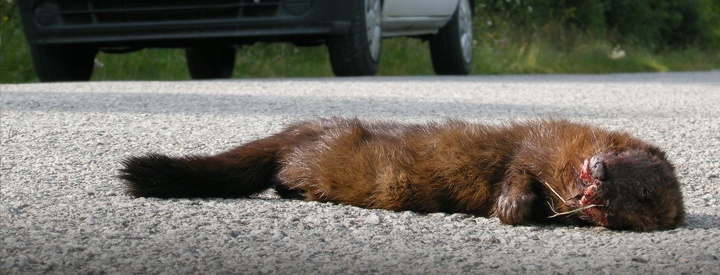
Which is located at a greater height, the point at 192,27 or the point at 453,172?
the point at 453,172

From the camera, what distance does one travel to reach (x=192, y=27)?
29.0ft

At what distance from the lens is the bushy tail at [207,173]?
3.52m

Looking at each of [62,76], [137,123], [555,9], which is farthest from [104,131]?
[555,9]

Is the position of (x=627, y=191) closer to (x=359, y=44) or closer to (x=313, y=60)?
(x=359, y=44)

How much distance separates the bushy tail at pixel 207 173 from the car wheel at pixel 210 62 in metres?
8.48

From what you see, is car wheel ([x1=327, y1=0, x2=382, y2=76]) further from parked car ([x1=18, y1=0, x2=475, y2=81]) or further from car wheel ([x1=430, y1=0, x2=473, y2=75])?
car wheel ([x1=430, y1=0, x2=473, y2=75])

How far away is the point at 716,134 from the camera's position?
17.7 feet

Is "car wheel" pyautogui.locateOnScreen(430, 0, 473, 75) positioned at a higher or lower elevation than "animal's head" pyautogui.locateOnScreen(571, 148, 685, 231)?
lower

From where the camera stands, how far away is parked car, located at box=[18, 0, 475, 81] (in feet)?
28.7

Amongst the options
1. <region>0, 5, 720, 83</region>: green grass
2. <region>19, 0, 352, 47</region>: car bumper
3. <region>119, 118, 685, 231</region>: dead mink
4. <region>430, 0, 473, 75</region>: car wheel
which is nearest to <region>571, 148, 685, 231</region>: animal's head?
<region>119, 118, 685, 231</region>: dead mink

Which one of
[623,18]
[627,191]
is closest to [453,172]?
[627,191]

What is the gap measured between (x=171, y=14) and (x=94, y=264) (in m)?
6.67

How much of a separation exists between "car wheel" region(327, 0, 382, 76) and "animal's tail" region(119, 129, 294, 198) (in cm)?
534

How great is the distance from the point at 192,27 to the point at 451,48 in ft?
11.4
